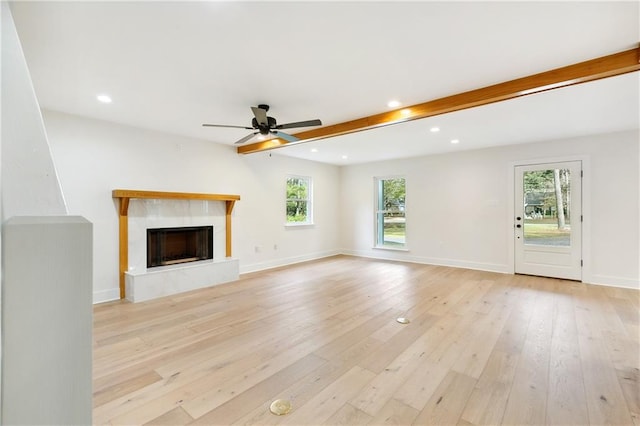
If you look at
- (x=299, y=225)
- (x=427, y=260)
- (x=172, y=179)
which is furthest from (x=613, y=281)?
(x=172, y=179)

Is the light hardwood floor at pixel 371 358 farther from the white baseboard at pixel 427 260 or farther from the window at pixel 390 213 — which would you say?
the window at pixel 390 213

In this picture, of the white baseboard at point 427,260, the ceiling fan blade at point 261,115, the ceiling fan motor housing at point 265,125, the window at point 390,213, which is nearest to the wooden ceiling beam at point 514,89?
the ceiling fan motor housing at point 265,125

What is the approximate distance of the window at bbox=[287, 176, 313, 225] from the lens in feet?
22.6

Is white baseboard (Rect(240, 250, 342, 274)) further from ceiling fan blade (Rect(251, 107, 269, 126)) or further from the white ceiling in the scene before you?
ceiling fan blade (Rect(251, 107, 269, 126))

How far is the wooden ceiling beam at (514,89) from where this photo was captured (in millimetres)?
2422

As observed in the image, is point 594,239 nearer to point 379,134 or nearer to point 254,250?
point 379,134

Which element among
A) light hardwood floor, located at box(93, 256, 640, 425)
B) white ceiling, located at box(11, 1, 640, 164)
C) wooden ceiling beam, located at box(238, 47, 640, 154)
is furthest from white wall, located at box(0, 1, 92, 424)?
wooden ceiling beam, located at box(238, 47, 640, 154)

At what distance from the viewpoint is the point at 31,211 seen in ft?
3.73

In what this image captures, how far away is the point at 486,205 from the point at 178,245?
19.0 feet

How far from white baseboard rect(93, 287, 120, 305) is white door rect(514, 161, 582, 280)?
21.9 ft

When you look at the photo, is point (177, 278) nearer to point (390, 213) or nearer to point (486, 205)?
point (390, 213)

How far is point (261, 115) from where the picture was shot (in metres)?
3.22

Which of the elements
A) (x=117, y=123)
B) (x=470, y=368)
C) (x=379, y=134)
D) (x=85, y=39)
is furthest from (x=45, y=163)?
(x=379, y=134)

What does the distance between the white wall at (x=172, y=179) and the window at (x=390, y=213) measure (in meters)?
1.44
